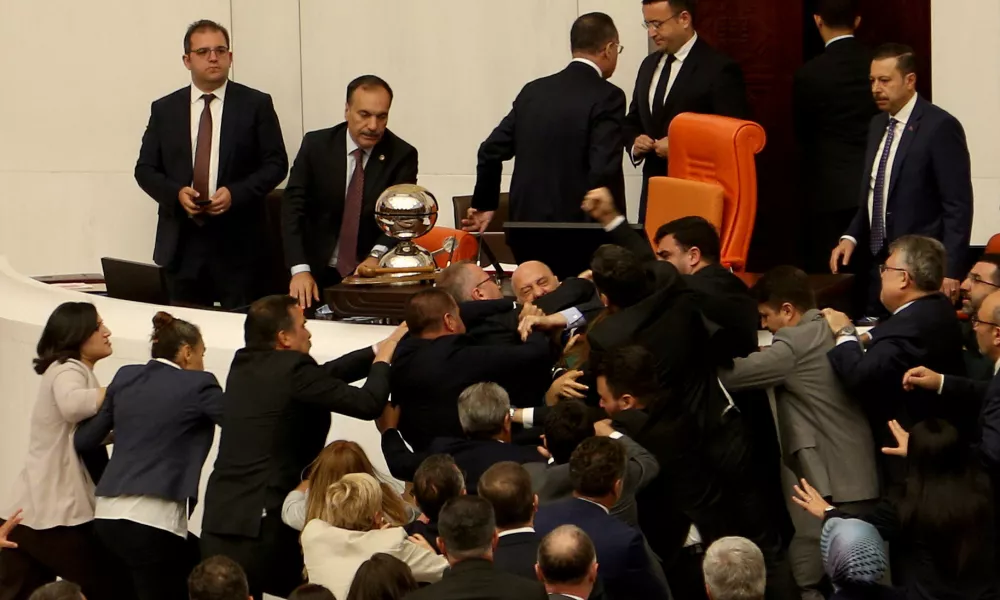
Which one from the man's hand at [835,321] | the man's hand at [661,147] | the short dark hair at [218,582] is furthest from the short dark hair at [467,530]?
the man's hand at [661,147]

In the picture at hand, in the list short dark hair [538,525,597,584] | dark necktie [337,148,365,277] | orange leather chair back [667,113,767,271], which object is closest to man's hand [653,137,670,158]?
orange leather chair back [667,113,767,271]

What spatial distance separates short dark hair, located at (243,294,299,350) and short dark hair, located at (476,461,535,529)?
113 centimetres

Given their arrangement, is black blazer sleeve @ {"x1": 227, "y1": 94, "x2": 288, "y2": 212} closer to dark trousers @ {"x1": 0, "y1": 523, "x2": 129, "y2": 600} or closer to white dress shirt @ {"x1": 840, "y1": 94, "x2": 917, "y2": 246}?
dark trousers @ {"x1": 0, "y1": 523, "x2": 129, "y2": 600}

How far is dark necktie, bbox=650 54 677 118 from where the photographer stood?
24.8 ft

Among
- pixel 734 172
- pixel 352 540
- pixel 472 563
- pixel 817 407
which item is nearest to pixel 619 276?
pixel 817 407

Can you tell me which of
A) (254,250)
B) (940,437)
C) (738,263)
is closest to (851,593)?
(940,437)

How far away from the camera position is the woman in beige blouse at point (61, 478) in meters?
5.69

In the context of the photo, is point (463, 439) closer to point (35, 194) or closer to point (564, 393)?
point (564, 393)

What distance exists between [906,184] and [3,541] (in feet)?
10.6

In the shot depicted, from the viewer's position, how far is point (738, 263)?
6.41 m

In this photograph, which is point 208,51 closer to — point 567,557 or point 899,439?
point 899,439

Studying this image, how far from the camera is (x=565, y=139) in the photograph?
693cm

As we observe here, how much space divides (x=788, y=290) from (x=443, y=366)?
1120 millimetres

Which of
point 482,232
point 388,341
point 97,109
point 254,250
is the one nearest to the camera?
point 388,341
